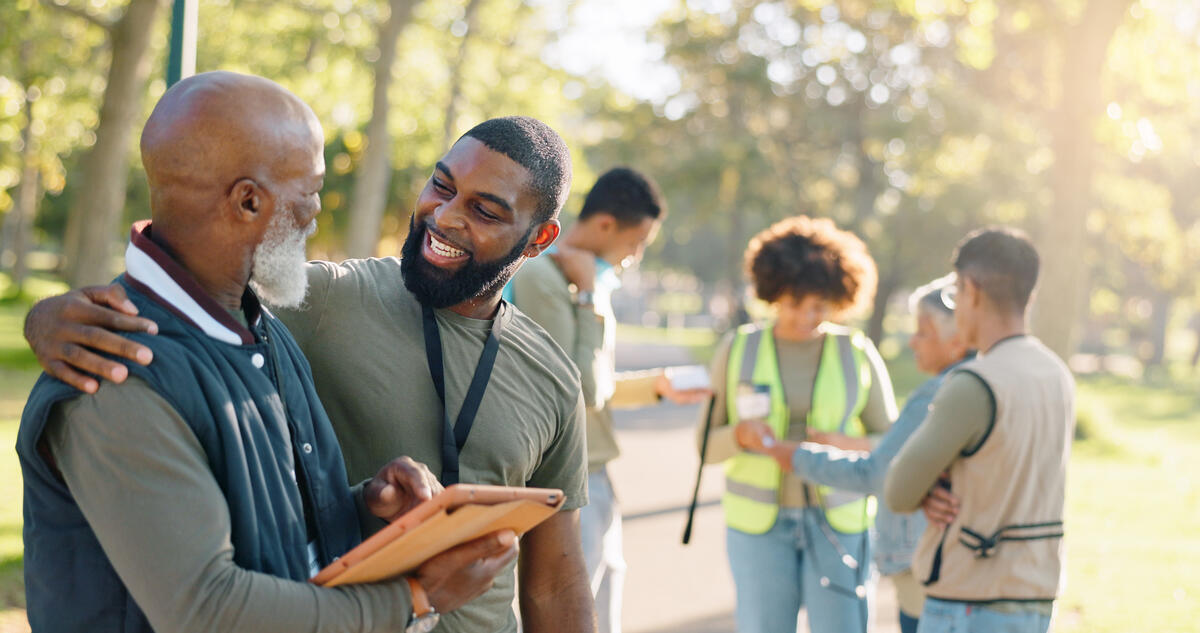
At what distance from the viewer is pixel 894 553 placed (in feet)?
16.7

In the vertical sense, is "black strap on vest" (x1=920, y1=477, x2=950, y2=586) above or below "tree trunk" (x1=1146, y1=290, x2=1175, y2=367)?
above

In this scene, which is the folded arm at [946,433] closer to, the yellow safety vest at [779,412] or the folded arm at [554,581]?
the yellow safety vest at [779,412]

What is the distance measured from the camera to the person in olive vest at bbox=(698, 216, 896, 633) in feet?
16.8

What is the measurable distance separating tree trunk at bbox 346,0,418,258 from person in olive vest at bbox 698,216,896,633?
1242 centimetres

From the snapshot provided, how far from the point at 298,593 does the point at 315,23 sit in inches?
728

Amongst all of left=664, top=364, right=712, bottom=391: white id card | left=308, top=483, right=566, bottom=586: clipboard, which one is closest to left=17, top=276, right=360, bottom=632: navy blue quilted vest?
left=308, top=483, right=566, bottom=586: clipboard

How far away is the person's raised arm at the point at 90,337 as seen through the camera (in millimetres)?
1893

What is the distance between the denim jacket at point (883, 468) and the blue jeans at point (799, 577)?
0.18 meters

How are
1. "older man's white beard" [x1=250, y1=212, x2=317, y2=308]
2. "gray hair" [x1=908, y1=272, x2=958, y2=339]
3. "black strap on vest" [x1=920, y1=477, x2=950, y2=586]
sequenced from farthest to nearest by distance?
"gray hair" [x1=908, y1=272, x2=958, y2=339], "black strap on vest" [x1=920, y1=477, x2=950, y2=586], "older man's white beard" [x1=250, y1=212, x2=317, y2=308]

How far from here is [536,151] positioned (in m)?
2.97

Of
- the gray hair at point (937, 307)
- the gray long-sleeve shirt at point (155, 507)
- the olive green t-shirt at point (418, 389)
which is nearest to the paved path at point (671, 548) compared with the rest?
→ the gray hair at point (937, 307)

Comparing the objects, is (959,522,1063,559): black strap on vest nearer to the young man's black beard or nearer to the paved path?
the young man's black beard

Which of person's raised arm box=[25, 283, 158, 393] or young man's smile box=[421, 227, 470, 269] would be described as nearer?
person's raised arm box=[25, 283, 158, 393]

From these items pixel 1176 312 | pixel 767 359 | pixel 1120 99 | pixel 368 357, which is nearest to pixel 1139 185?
pixel 1120 99
